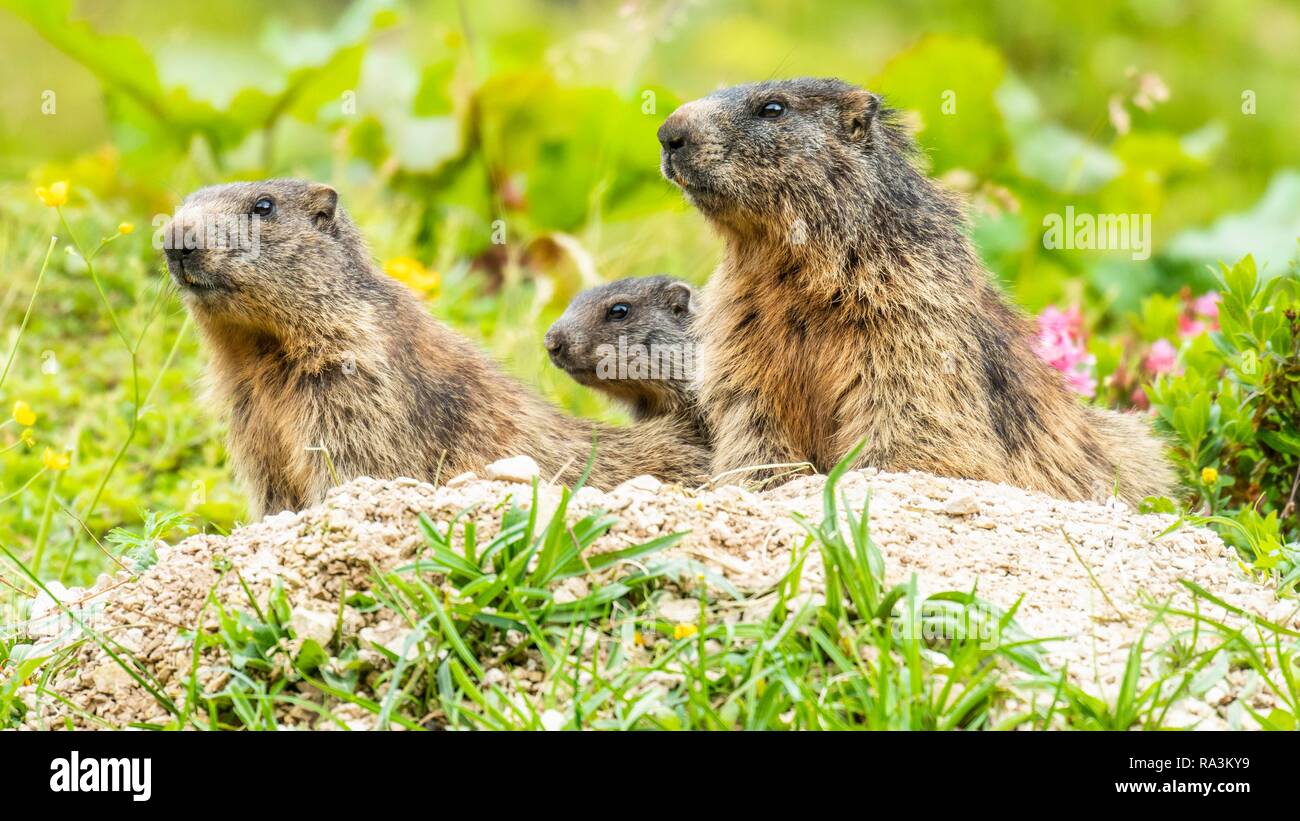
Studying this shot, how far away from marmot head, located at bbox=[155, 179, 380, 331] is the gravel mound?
131 centimetres

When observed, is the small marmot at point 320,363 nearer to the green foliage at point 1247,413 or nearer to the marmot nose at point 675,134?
the marmot nose at point 675,134

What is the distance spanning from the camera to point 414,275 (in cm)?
807

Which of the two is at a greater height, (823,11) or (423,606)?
(823,11)

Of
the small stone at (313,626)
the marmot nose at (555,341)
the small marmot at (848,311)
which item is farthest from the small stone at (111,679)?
the marmot nose at (555,341)

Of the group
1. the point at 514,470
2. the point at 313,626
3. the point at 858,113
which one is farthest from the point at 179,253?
the point at 858,113

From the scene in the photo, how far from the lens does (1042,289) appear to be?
9266 millimetres

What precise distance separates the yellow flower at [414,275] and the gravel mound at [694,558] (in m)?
3.33

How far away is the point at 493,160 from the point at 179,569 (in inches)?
213

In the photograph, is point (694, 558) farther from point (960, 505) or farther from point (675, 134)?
point (675, 134)

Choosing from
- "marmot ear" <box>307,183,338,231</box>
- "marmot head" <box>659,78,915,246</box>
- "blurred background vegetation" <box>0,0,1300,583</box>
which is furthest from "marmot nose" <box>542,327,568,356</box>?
"marmot head" <box>659,78,915,246</box>

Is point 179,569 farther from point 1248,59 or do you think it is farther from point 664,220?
point 1248,59

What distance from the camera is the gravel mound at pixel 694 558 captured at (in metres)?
4.01

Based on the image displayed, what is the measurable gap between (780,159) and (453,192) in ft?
14.7
